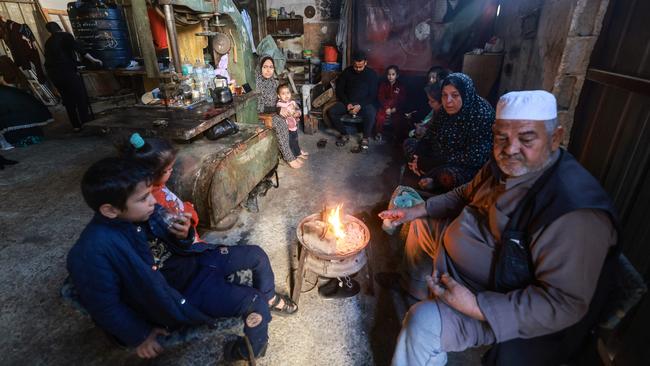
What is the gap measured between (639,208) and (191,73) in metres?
5.32

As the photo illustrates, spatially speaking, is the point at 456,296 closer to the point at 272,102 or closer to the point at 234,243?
the point at 234,243

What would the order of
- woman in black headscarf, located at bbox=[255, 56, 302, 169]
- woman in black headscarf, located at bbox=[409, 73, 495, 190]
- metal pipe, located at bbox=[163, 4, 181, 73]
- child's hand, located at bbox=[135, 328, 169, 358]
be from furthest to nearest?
1. woman in black headscarf, located at bbox=[255, 56, 302, 169]
2. metal pipe, located at bbox=[163, 4, 181, 73]
3. woman in black headscarf, located at bbox=[409, 73, 495, 190]
4. child's hand, located at bbox=[135, 328, 169, 358]

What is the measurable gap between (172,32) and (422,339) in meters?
4.73

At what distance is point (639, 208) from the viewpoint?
200 centimetres

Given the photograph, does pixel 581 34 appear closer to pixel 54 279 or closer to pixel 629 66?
pixel 629 66

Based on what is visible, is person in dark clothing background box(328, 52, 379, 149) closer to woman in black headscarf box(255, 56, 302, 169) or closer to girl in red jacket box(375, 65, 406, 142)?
girl in red jacket box(375, 65, 406, 142)

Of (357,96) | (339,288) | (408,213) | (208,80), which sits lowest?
(339,288)

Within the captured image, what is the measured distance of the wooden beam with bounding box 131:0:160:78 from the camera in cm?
517

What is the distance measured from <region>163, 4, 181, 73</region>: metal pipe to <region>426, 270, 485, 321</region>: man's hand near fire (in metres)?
4.51

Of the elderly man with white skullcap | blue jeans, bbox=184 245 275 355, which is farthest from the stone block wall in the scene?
blue jeans, bbox=184 245 275 355

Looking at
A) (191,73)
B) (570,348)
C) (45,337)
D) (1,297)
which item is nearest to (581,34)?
(570,348)

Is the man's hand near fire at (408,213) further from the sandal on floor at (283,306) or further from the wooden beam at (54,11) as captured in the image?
the wooden beam at (54,11)

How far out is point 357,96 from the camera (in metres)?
6.59

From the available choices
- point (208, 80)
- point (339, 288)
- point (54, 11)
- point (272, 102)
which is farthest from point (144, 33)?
point (54, 11)
